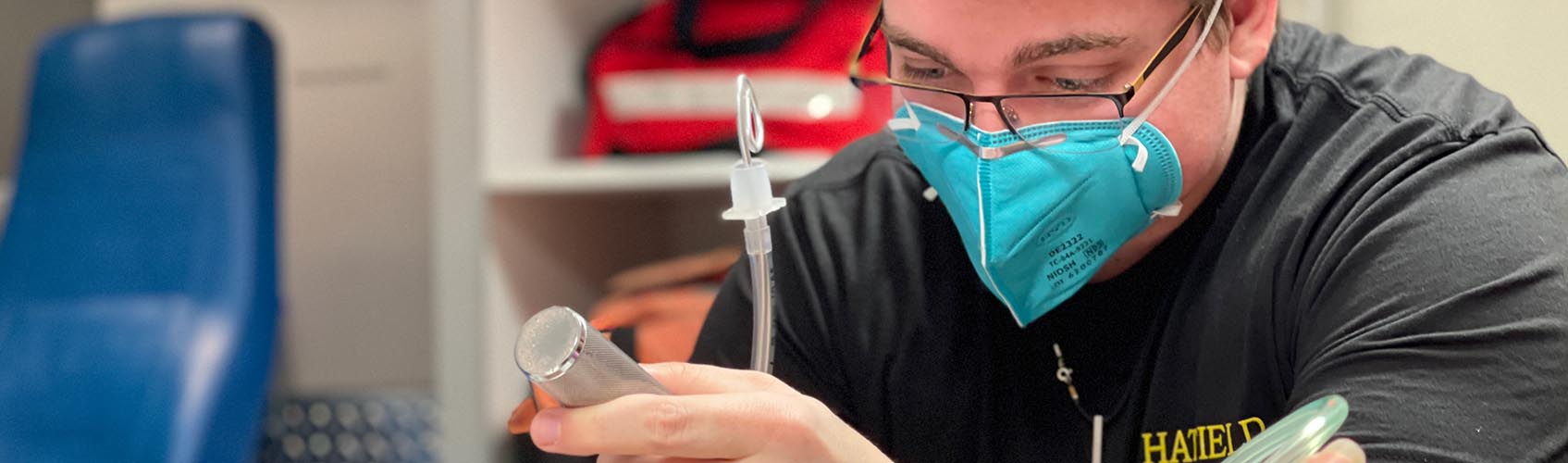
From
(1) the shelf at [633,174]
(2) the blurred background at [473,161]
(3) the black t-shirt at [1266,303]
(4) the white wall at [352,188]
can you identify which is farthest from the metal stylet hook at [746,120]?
(4) the white wall at [352,188]

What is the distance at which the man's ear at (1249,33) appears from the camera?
3.04ft

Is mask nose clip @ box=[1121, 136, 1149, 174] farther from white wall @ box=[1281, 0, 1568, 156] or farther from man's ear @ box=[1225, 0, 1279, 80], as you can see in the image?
white wall @ box=[1281, 0, 1568, 156]

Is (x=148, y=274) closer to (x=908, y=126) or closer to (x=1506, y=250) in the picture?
(x=908, y=126)

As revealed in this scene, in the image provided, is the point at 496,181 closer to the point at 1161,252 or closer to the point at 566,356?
the point at 1161,252

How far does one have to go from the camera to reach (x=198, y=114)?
→ 1.69m

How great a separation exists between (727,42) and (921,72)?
87 centimetres

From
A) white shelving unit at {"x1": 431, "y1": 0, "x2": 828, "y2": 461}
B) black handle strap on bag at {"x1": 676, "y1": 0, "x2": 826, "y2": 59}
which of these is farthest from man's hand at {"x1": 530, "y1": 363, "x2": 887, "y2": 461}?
black handle strap on bag at {"x1": 676, "y1": 0, "x2": 826, "y2": 59}

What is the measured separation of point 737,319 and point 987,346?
0.18 metres

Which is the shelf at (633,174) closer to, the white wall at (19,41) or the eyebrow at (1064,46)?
the eyebrow at (1064,46)

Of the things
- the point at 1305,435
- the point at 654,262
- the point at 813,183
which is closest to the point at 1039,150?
the point at 813,183

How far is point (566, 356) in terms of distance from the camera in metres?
0.54

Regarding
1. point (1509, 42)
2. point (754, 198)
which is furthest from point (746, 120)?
point (1509, 42)

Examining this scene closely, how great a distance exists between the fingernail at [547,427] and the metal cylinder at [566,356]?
0.02 m

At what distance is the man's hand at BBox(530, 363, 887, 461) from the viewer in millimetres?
590
